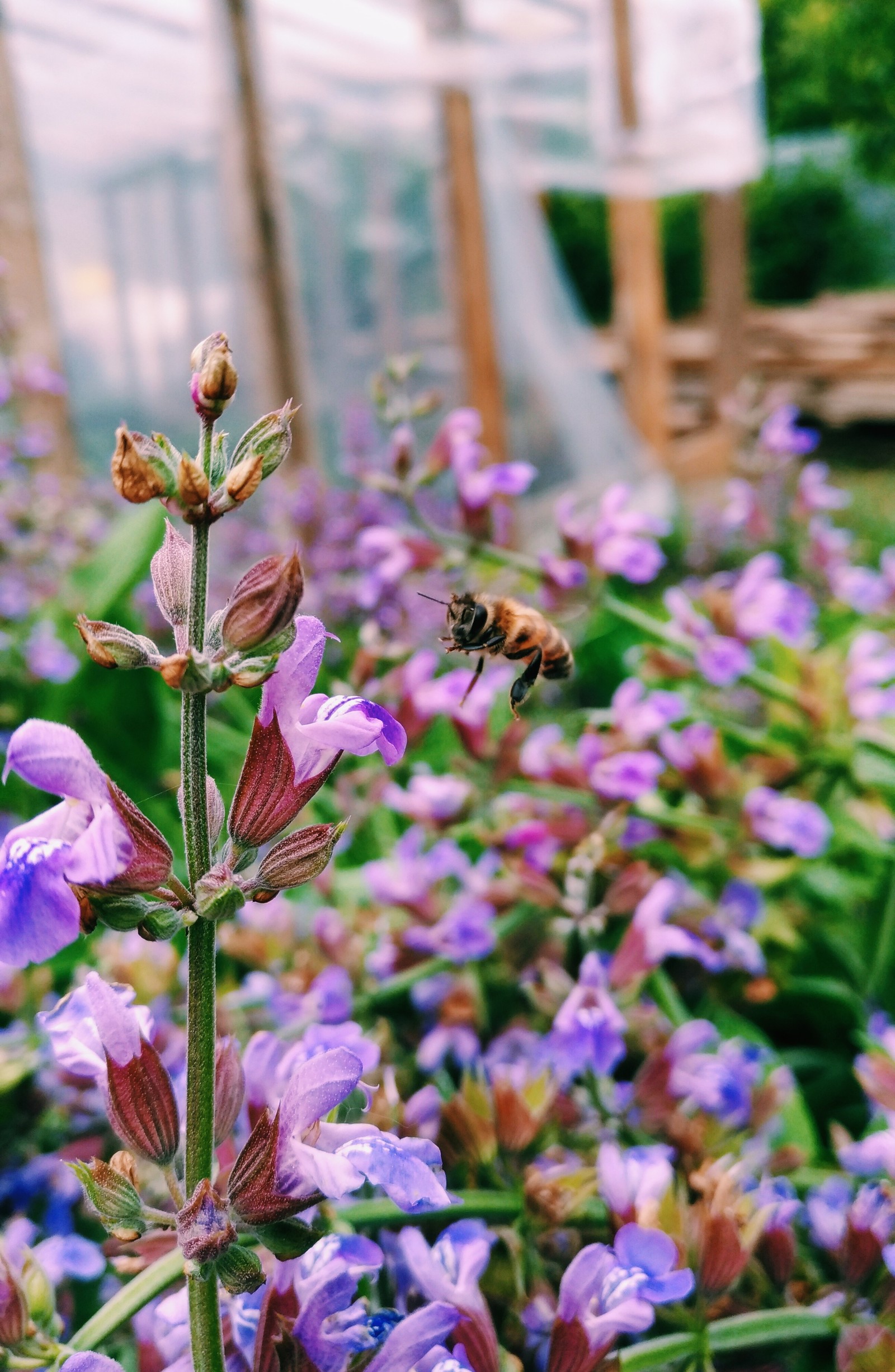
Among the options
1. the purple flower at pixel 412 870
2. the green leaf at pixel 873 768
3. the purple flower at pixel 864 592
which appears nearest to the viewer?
the purple flower at pixel 412 870

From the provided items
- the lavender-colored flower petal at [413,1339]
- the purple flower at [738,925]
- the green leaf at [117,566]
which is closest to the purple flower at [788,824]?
the purple flower at [738,925]

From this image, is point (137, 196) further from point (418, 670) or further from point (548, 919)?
point (548, 919)

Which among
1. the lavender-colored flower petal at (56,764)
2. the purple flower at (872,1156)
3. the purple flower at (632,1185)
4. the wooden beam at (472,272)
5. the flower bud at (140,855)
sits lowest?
the purple flower at (872,1156)

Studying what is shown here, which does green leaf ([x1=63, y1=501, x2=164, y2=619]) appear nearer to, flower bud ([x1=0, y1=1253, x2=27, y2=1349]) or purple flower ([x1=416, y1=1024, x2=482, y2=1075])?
purple flower ([x1=416, y1=1024, x2=482, y2=1075])

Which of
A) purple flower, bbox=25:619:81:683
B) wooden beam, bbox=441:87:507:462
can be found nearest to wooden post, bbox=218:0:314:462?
wooden beam, bbox=441:87:507:462

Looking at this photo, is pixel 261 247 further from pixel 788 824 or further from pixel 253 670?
pixel 253 670

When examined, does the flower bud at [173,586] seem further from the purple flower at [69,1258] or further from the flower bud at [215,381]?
the purple flower at [69,1258]
